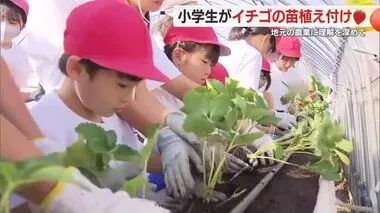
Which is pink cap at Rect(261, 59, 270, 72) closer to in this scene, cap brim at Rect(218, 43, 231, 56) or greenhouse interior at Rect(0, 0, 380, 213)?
greenhouse interior at Rect(0, 0, 380, 213)

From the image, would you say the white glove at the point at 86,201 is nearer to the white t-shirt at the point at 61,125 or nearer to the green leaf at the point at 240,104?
the white t-shirt at the point at 61,125

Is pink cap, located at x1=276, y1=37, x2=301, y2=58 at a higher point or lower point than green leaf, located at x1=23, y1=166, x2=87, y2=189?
higher

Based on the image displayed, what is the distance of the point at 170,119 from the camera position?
1511mm

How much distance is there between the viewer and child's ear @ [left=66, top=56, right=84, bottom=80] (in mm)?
1229

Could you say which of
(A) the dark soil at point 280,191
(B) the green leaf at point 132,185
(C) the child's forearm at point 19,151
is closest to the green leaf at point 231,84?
(A) the dark soil at point 280,191

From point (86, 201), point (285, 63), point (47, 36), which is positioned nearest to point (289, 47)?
point (285, 63)

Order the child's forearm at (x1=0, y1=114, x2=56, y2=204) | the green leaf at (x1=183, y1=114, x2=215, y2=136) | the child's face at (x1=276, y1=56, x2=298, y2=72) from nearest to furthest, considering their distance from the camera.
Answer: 1. the child's forearm at (x1=0, y1=114, x2=56, y2=204)
2. the green leaf at (x1=183, y1=114, x2=215, y2=136)
3. the child's face at (x1=276, y1=56, x2=298, y2=72)

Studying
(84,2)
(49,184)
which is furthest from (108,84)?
(49,184)

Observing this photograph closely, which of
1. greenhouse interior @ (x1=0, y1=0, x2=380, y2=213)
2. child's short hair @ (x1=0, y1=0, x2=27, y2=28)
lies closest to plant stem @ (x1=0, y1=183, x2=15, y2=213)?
greenhouse interior @ (x1=0, y1=0, x2=380, y2=213)

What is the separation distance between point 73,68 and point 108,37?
107 mm

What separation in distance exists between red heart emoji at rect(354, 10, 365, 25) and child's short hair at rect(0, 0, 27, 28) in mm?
842

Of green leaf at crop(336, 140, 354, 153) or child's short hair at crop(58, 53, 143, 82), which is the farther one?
green leaf at crop(336, 140, 354, 153)

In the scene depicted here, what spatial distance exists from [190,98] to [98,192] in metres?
0.51
